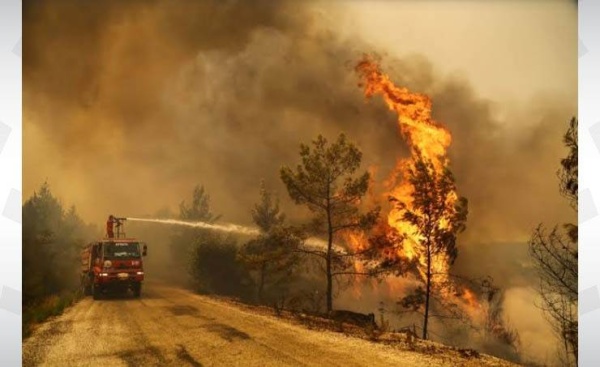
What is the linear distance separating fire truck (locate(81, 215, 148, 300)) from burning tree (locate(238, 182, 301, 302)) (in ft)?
12.2

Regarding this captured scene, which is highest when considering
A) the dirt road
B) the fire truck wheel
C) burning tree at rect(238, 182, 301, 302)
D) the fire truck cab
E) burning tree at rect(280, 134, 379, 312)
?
burning tree at rect(280, 134, 379, 312)

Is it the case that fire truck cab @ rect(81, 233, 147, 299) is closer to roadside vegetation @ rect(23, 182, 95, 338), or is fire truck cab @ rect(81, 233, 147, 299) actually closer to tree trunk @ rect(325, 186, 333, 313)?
roadside vegetation @ rect(23, 182, 95, 338)

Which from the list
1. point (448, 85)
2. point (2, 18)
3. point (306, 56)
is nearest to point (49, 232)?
point (2, 18)

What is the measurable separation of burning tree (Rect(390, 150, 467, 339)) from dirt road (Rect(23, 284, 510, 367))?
4.08 m

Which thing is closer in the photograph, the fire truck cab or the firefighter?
the firefighter

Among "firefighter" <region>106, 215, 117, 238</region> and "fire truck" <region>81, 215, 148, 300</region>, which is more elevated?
"firefighter" <region>106, 215, 117, 238</region>

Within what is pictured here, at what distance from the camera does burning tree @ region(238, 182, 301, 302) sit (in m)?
11.6

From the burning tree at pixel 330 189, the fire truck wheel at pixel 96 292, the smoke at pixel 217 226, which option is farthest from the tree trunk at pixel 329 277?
the fire truck wheel at pixel 96 292

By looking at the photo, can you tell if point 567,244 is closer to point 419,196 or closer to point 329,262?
point 419,196

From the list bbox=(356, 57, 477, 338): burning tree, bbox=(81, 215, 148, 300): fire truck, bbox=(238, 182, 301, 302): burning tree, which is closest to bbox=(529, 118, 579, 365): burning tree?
bbox=(356, 57, 477, 338): burning tree

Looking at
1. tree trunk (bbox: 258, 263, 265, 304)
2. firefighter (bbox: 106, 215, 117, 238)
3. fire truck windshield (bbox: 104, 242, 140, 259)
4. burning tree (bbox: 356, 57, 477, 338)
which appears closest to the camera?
firefighter (bbox: 106, 215, 117, 238)

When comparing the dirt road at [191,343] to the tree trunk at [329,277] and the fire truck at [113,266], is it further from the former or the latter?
the fire truck at [113,266]

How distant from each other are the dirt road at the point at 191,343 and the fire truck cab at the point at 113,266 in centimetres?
242

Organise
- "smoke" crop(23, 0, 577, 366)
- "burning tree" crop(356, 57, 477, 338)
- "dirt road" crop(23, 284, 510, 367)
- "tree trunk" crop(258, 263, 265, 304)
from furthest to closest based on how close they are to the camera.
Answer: "tree trunk" crop(258, 263, 265, 304)
"burning tree" crop(356, 57, 477, 338)
"smoke" crop(23, 0, 577, 366)
"dirt road" crop(23, 284, 510, 367)
